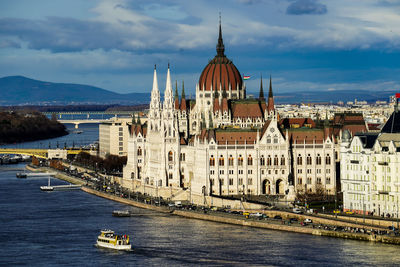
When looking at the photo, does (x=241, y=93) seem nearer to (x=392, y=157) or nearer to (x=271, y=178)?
(x=271, y=178)

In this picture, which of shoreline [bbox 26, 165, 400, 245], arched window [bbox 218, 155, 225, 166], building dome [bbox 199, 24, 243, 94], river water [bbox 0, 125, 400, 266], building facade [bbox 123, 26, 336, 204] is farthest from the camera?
building dome [bbox 199, 24, 243, 94]

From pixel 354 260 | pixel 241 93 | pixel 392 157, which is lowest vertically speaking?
pixel 354 260

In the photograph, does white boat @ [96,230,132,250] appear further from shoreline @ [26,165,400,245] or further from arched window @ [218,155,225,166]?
arched window @ [218,155,225,166]

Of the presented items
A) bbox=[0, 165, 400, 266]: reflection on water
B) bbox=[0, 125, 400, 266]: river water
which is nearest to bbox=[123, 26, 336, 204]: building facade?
bbox=[0, 125, 400, 266]: river water

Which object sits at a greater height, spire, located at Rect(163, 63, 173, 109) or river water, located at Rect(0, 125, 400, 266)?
spire, located at Rect(163, 63, 173, 109)

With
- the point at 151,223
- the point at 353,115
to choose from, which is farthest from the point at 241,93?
the point at 151,223

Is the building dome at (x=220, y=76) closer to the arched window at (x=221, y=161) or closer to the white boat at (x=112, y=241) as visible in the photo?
the arched window at (x=221, y=161)

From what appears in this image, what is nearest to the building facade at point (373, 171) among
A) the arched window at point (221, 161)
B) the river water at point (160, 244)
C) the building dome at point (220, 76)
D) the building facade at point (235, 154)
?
the river water at point (160, 244)

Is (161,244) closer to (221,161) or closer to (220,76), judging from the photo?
(221,161)
